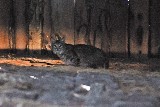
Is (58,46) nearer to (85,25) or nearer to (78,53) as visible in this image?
(78,53)

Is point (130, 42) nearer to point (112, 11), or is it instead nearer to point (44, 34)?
point (112, 11)

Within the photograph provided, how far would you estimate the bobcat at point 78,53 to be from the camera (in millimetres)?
3252

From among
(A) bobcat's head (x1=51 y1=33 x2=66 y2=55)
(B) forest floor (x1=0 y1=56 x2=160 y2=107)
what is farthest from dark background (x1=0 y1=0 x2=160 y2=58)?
(B) forest floor (x1=0 y1=56 x2=160 y2=107)

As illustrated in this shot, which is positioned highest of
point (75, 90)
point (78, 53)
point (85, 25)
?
point (85, 25)

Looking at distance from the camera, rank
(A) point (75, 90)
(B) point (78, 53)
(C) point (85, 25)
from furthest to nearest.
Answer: (C) point (85, 25) < (B) point (78, 53) < (A) point (75, 90)

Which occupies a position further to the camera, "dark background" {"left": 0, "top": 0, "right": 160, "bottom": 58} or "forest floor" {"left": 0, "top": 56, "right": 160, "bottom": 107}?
"dark background" {"left": 0, "top": 0, "right": 160, "bottom": 58}

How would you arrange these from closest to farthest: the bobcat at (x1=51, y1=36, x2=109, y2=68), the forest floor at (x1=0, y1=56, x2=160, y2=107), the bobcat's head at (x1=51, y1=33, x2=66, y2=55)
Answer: the forest floor at (x1=0, y1=56, x2=160, y2=107), the bobcat at (x1=51, y1=36, x2=109, y2=68), the bobcat's head at (x1=51, y1=33, x2=66, y2=55)

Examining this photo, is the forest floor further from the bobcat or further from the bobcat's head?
the bobcat's head

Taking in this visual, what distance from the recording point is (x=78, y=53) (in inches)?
136

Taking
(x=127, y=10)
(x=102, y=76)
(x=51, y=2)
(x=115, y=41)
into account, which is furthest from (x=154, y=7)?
(x=102, y=76)

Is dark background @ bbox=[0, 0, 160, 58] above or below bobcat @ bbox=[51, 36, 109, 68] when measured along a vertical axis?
above

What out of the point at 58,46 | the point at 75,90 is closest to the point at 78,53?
the point at 58,46

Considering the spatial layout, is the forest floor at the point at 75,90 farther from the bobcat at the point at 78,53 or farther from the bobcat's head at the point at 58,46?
the bobcat's head at the point at 58,46

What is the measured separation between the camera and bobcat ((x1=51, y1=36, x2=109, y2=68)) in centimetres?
325
